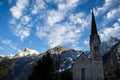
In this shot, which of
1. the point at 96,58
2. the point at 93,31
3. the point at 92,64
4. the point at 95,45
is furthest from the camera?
the point at 93,31

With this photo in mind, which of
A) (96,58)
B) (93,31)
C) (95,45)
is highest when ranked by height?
(93,31)

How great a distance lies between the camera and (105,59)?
179000 millimetres

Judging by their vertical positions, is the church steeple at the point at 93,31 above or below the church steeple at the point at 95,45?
above

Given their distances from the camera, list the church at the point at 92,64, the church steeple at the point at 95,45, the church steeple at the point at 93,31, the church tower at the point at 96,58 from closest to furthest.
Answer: the church tower at the point at 96,58, the church at the point at 92,64, the church steeple at the point at 95,45, the church steeple at the point at 93,31

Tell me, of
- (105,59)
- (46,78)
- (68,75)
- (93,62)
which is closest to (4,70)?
(68,75)

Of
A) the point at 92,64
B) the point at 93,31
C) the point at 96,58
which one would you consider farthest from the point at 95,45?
the point at 92,64

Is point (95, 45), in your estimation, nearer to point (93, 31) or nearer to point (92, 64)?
point (93, 31)

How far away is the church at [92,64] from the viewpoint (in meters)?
61.2

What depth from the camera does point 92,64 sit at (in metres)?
62.2

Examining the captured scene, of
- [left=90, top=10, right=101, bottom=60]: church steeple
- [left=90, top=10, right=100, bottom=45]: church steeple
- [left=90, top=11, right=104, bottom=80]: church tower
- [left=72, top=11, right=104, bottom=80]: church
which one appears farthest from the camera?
[left=90, top=10, right=100, bottom=45]: church steeple

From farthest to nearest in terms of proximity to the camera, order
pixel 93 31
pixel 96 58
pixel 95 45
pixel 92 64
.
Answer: pixel 93 31 → pixel 92 64 → pixel 95 45 → pixel 96 58

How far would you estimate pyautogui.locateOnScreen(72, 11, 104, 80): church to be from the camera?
6119 cm

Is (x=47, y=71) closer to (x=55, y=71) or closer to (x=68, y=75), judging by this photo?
(x=55, y=71)

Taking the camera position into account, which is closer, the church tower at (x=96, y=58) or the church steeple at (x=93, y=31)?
the church tower at (x=96, y=58)
